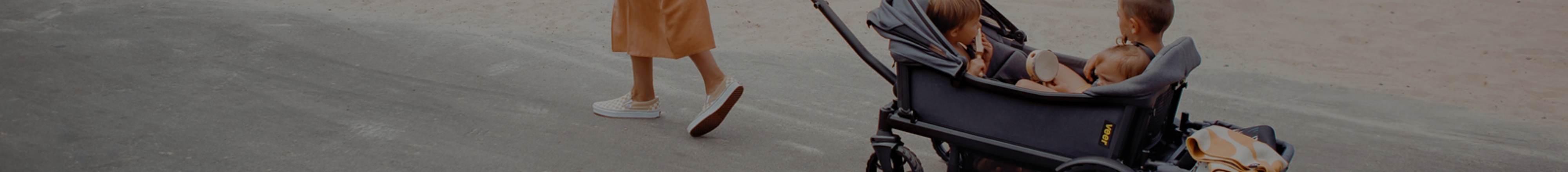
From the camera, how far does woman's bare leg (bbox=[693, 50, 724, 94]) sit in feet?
10.7

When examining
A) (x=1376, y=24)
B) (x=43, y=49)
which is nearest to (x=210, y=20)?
(x=43, y=49)

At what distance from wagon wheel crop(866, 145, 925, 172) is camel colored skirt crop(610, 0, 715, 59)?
2.44ft

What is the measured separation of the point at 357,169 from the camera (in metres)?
2.82

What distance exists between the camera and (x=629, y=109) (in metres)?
3.49

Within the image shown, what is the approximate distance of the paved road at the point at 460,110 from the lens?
298cm

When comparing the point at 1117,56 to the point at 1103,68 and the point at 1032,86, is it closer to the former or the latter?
the point at 1103,68

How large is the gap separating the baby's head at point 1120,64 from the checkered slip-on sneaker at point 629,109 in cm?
165

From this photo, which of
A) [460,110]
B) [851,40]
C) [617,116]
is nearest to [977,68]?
[851,40]

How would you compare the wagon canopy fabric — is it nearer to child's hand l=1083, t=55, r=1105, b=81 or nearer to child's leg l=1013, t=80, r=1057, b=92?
child's leg l=1013, t=80, r=1057, b=92

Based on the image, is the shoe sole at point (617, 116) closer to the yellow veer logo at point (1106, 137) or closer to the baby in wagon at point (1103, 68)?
the baby in wagon at point (1103, 68)

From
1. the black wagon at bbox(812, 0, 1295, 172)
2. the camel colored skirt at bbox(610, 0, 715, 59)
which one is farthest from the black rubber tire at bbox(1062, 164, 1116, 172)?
the camel colored skirt at bbox(610, 0, 715, 59)

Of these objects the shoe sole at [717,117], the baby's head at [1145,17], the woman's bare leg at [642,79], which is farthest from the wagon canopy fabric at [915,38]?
the woman's bare leg at [642,79]

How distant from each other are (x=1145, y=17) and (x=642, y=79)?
5.60 ft

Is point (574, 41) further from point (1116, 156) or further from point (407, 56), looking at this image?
point (1116, 156)
